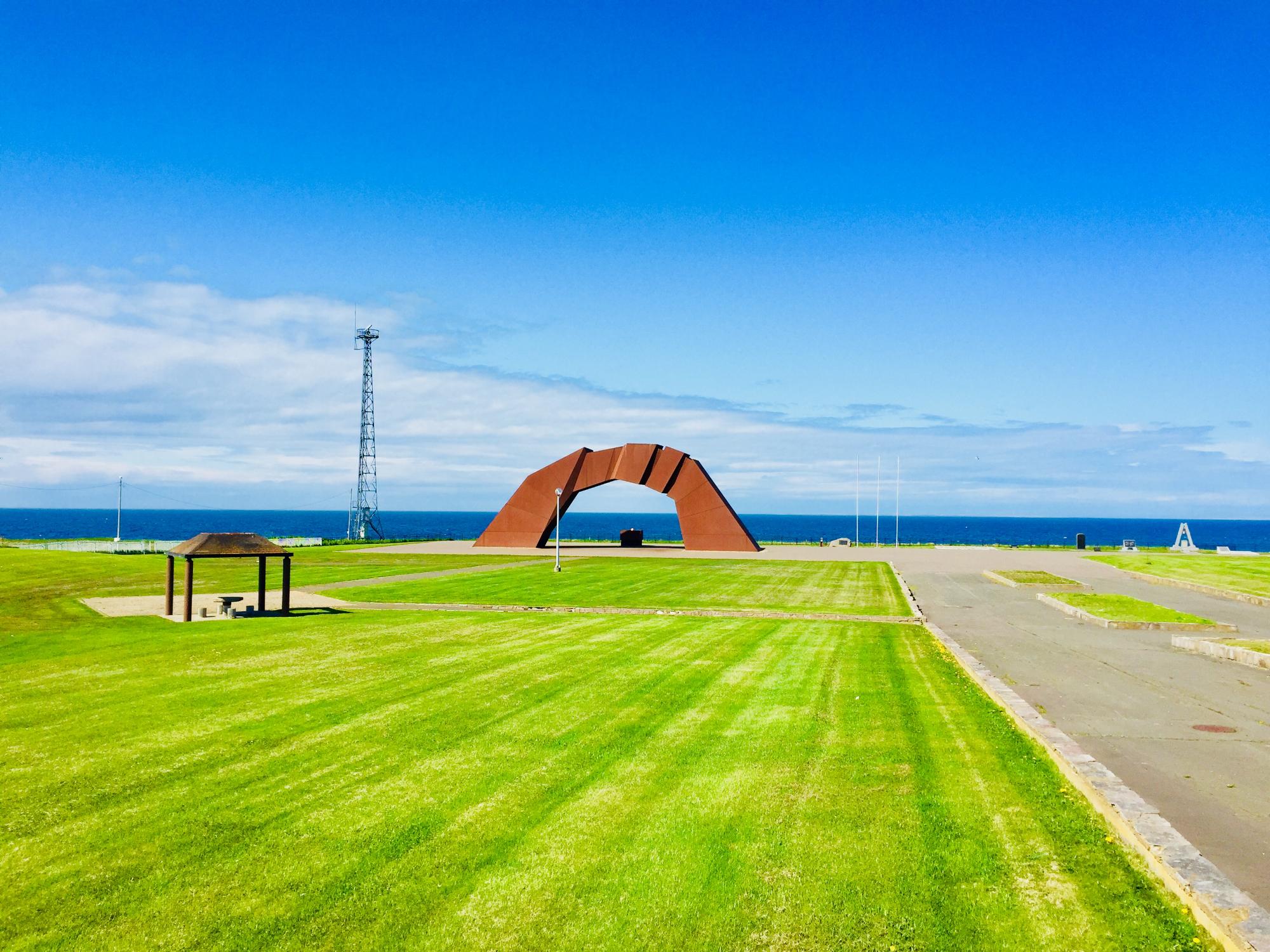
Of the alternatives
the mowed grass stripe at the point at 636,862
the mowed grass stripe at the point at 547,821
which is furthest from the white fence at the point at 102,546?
the mowed grass stripe at the point at 636,862

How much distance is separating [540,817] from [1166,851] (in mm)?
5090

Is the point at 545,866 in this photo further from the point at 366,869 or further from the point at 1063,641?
the point at 1063,641

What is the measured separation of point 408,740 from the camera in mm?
9711

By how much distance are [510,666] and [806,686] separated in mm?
5028

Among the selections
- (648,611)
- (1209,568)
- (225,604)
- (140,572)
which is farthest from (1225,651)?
(140,572)

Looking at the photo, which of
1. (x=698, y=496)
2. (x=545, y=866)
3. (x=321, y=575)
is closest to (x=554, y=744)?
(x=545, y=866)

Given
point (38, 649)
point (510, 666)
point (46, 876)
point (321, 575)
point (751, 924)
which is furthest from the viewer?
point (321, 575)

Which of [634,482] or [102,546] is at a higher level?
[634,482]

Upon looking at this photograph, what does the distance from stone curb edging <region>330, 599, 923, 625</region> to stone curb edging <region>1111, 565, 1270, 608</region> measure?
1344 cm

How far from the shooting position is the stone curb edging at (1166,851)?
541 cm

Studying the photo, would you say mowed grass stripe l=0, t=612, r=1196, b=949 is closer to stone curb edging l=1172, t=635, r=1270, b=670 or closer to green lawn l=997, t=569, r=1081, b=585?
stone curb edging l=1172, t=635, r=1270, b=670

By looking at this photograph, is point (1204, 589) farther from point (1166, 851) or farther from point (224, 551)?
point (224, 551)

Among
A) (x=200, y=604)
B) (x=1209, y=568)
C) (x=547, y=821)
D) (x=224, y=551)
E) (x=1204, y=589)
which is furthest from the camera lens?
(x=1209, y=568)

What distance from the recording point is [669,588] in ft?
99.6
